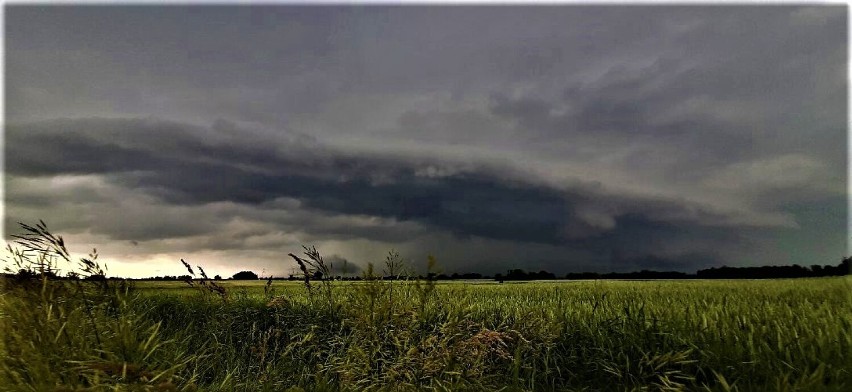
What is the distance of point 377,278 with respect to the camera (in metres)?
5.49

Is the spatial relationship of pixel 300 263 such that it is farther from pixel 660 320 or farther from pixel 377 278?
pixel 660 320

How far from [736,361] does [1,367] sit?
6381 mm

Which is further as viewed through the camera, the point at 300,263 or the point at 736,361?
the point at 300,263

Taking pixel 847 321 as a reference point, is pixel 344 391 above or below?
below

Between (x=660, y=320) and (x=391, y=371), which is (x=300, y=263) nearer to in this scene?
(x=391, y=371)

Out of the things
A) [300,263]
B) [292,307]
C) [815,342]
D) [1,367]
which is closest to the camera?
[815,342]

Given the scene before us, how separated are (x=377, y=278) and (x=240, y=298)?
581 centimetres

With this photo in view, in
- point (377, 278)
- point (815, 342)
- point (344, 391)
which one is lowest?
point (344, 391)

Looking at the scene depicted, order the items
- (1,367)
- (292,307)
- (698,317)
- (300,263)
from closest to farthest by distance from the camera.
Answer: (1,367) → (698,317) → (300,263) → (292,307)

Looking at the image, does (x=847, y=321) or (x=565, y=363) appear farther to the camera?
(x=565, y=363)

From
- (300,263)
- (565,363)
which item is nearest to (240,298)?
(300,263)

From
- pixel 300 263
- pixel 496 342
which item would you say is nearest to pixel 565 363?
pixel 496 342

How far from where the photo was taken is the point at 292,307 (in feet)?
27.7

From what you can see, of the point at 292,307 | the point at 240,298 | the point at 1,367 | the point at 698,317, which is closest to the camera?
the point at 1,367
